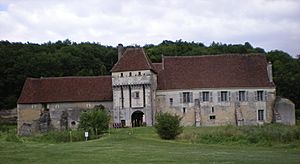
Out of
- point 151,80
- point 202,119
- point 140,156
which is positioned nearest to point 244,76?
point 202,119

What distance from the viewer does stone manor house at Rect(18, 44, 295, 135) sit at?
55844 mm

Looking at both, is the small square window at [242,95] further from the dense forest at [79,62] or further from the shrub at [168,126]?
the dense forest at [79,62]

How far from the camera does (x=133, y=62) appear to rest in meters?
56.5

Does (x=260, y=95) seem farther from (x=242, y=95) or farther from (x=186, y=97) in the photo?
(x=186, y=97)

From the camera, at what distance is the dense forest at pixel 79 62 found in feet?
257

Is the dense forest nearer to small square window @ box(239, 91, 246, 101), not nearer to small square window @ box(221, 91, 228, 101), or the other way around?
small square window @ box(239, 91, 246, 101)

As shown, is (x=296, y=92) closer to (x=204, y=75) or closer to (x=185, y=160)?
Result: (x=204, y=75)

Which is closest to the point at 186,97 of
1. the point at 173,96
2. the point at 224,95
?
the point at 173,96

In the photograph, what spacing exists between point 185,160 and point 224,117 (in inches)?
1440

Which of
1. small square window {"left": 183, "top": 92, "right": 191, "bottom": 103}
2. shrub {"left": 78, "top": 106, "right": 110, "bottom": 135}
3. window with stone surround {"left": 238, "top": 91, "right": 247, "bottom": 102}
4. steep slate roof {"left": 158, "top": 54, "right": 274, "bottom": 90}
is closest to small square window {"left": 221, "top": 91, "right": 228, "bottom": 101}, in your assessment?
steep slate roof {"left": 158, "top": 54, "right": 274, "bottom": 90}

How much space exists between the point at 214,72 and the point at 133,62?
9.65 metres

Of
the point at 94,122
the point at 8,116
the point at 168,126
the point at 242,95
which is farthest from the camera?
→ the point at 8,116

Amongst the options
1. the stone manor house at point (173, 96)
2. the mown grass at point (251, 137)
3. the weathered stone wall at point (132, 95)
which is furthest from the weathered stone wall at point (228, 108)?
the mown grass at point (251, 137)

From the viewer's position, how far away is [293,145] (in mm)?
29500
